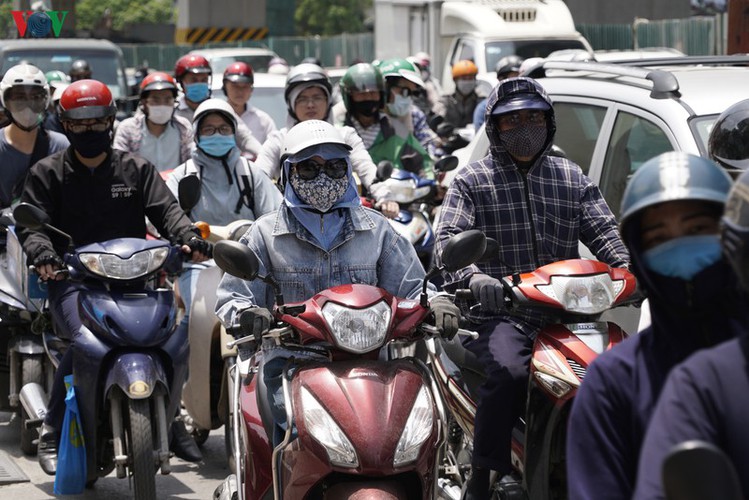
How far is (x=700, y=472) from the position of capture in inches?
91.2

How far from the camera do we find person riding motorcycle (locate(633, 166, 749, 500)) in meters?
2.47

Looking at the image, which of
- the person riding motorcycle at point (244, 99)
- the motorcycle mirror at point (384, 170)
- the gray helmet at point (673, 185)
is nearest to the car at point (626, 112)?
the motorcycle mirror at point (384, 170)

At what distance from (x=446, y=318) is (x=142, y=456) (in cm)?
174

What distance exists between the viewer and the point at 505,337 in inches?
213

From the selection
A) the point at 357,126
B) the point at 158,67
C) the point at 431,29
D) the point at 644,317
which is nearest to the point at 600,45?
the point at 431,29

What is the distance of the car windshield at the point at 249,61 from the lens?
28.3m

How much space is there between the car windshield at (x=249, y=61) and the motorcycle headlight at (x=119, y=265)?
2180cm

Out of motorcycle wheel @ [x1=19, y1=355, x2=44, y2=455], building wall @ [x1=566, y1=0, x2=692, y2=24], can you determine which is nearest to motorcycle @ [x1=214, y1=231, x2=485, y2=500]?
motorcycle wheel @ [x1=19, y1=355, x2=44, y2=455]

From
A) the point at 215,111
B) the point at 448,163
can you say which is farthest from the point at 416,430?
the point at 448,163

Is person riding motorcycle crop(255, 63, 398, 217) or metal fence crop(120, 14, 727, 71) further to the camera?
metal fence crop(120, 14, 727, 71)

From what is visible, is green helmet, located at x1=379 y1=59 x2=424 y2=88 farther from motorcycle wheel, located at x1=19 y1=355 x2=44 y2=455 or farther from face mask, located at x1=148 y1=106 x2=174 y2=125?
motorcycle wheel, located at x1=19 y1=355 x2=44 y2=455

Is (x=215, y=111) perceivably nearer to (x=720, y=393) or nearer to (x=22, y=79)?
(x=22, y=79)

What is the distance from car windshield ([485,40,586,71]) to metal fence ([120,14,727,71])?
21.7ft

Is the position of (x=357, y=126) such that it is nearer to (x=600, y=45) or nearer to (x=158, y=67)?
(x=600, y=45)
